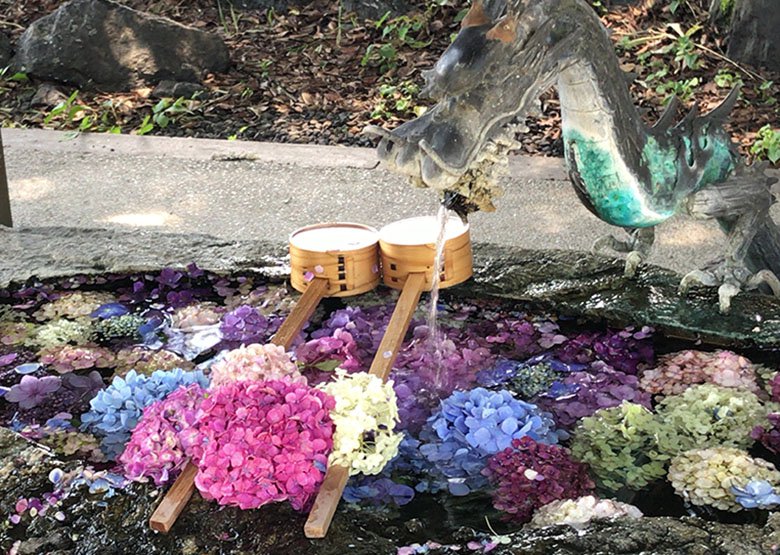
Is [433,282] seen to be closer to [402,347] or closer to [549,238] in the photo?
[402,347]

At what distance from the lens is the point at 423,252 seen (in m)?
2.45

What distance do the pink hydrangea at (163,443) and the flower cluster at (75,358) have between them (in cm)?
57

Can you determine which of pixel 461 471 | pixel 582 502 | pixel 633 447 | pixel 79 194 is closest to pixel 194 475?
pixel 461 471

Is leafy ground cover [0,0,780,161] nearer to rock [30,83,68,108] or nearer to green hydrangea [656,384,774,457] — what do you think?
rock [30,83,68,108]

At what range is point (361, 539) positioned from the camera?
169 centimetres

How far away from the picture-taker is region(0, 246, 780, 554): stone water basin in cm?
170

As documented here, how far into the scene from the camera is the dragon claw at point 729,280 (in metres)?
2.26

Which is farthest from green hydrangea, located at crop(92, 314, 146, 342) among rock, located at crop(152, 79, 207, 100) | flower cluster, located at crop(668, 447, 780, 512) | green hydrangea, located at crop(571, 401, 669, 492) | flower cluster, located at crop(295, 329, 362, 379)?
rock, located at crop(152, 79, 207, 100)

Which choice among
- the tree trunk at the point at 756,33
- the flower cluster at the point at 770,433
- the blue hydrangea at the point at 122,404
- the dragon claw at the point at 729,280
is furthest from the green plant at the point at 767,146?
the blue hydrangea at the point at 122,404

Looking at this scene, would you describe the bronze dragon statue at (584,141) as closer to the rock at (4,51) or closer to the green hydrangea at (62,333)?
the green hydrangea at (62,333)

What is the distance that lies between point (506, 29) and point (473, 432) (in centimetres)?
81

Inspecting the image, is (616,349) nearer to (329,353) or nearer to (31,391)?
(329,353)

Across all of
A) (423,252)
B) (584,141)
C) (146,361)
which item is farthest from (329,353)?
(584,141)

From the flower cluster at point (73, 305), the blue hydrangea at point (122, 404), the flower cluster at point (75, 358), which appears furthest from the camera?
the flower cluster at point (73, 305)
